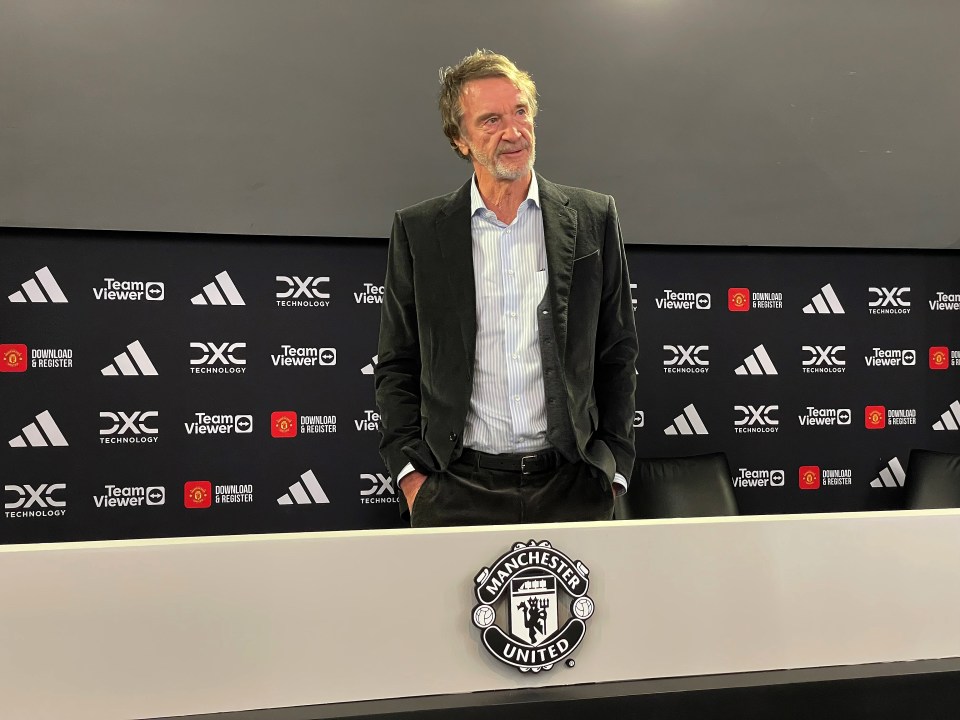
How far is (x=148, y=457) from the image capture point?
114 inches

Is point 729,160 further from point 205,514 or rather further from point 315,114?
point 205,514

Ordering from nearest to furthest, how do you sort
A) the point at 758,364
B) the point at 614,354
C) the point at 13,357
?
the point at 614,354 < the point at 13,357 < the point at 758,364

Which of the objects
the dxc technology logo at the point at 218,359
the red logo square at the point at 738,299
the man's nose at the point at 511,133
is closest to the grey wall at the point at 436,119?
the red logo square at the point at 738,299

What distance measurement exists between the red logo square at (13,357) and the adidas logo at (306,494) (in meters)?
1.12

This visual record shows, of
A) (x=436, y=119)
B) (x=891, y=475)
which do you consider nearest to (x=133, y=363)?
(x=436, y=119)

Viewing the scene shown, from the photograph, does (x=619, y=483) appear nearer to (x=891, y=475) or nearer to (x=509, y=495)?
(x=509, y=495)

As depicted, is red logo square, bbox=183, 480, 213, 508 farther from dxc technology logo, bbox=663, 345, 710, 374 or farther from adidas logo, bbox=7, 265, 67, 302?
dxc technology logo, bbox=663, 345, 710, 374

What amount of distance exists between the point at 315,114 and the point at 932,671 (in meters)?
2.82

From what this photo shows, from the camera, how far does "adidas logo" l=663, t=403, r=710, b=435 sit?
10.7ft

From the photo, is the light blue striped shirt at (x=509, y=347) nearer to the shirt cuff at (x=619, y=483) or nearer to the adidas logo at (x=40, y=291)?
the shirt cuff at (x=619, y=483)

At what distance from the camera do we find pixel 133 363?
9.48ft

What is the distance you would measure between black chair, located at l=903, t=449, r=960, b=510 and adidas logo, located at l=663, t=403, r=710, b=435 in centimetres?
92

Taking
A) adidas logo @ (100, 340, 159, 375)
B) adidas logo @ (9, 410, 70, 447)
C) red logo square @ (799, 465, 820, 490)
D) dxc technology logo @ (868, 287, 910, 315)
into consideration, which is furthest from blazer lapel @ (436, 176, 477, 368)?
dxc technology logo @ (868, 287, 910, 315)

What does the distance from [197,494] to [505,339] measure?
6.60 ft
